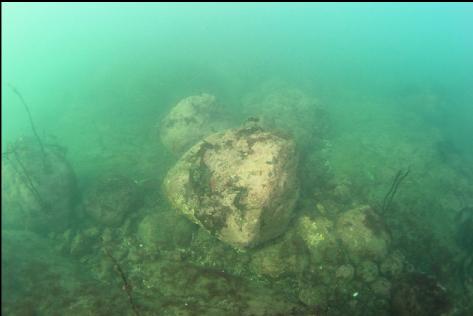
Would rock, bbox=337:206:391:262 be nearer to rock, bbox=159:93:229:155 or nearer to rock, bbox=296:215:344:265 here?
rock, bbox=296:215:344:265

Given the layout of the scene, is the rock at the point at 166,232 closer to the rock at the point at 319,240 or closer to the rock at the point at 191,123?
the rock at the point at 319,240

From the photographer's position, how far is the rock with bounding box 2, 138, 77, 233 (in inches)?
408

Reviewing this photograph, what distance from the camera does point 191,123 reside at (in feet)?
42.3

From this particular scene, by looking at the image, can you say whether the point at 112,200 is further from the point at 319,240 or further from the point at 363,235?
the point at 363,235

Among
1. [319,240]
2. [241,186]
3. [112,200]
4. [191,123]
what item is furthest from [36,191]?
[319,240]

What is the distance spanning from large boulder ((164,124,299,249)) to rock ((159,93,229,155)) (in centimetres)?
397

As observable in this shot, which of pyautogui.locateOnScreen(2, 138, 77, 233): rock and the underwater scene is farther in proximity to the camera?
pyautogui.locateOnScreen(2, 138, 77, 233): rock

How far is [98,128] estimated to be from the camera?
57.7 ft

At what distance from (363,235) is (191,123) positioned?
25.0ft

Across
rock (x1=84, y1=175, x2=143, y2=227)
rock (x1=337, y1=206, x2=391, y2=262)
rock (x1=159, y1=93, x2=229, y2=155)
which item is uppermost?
rock (x1=159, y1=93, x2=229, y2=155)

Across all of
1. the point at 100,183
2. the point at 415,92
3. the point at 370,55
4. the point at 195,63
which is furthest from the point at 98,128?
the point at 370,55

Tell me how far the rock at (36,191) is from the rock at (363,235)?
8.89m

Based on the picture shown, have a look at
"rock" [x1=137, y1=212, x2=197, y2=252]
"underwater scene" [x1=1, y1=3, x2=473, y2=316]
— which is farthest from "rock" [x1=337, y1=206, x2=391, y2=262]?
"rock" [x1=137, y1=212, x2=197, y2=252]

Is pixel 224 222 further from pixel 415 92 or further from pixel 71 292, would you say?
pixel 415 92
